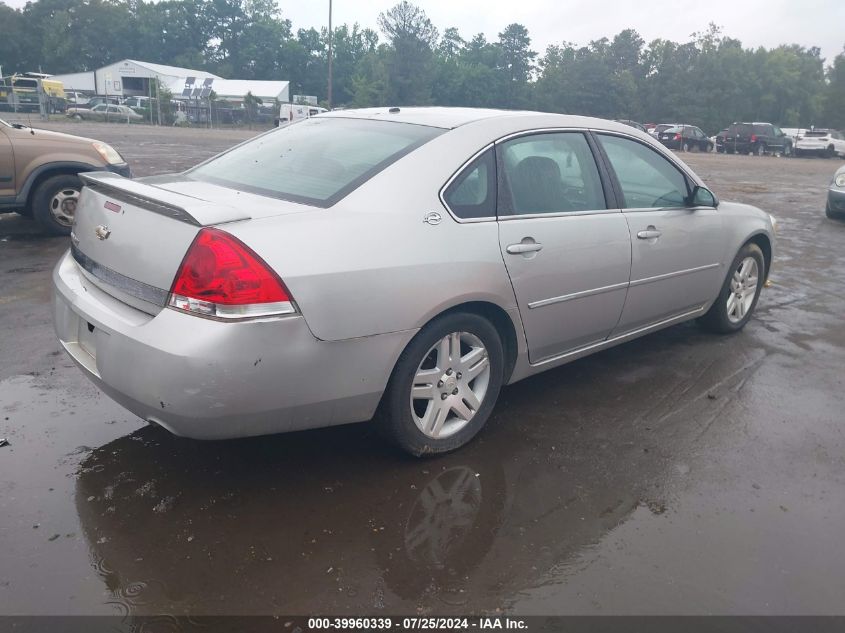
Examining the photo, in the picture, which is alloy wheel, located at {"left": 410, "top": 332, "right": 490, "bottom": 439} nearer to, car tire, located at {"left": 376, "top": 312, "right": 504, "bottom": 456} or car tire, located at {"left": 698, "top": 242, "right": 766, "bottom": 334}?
car tire, located at {"left": 376, "top": 312, "right": 504, "bottom": 456}

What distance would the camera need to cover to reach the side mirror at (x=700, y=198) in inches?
182

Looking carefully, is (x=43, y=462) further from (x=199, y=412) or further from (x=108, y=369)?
(x=199, y=412)

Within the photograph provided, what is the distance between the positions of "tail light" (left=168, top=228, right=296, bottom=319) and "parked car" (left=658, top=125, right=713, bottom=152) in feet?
130

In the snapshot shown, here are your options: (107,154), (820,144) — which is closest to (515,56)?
(820,144)

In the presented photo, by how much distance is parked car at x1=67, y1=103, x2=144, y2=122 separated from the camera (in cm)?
4606

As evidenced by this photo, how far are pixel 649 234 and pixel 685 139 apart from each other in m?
38.5

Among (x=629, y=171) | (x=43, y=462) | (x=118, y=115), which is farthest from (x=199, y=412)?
(x=118, y=115)

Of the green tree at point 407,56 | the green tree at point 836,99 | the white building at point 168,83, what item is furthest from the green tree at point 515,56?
the green tree at point 836,99

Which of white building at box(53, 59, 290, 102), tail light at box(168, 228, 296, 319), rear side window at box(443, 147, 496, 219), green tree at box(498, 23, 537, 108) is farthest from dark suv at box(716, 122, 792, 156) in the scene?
white building at box(53, 59, 290, 102)

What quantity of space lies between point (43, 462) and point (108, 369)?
73cm

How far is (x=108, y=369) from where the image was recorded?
2.81 metres

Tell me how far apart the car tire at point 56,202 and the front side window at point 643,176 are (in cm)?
627

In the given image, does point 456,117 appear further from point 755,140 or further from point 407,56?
point 407,56

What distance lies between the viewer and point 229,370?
102 inches
